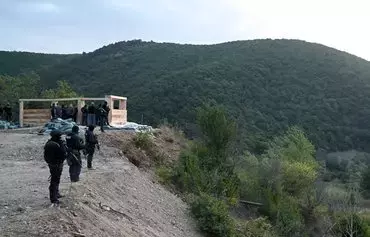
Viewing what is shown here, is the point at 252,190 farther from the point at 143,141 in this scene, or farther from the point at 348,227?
the point at 143,141

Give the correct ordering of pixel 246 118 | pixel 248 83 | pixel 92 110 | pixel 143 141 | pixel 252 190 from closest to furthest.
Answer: pixel 143 141 < pixel 92 110 < pixel 252 190 < pixel 246 118 < pixel 248 83

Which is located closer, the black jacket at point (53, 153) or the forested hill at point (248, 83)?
the black jacket at point (53, 153)

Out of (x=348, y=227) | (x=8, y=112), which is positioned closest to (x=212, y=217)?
(x=348, y=227)

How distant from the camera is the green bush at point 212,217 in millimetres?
15438

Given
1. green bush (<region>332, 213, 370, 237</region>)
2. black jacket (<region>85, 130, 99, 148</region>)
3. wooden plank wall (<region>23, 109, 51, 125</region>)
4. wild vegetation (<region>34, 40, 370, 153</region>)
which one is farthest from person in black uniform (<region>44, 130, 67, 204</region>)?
wild vegetation (<region>34, 40, 370, 153</region>)

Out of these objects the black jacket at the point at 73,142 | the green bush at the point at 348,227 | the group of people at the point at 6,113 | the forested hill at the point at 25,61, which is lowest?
the green bush at the point at 348,227

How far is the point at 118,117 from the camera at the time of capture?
26484 mm

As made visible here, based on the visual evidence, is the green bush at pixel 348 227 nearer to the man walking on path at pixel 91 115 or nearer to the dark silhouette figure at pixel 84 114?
the man walking on path at pixel 91 115

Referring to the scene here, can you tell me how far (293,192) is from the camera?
32.8 m

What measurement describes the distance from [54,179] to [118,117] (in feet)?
55.6

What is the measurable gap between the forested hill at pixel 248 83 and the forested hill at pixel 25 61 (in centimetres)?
537

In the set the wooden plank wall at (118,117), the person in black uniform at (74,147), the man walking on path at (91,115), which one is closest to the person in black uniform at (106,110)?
the man walking on path at (91,115)

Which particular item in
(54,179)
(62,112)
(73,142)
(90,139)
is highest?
(73,142)

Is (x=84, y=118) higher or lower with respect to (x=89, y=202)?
higher
